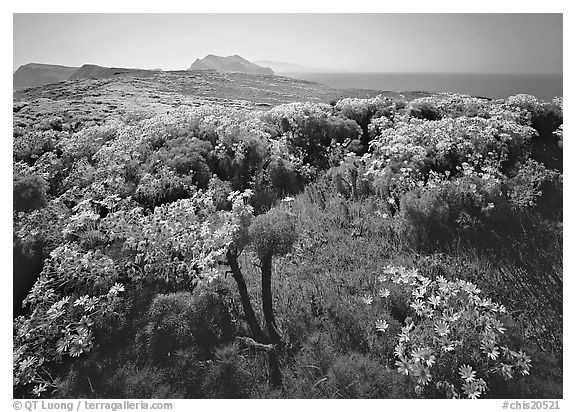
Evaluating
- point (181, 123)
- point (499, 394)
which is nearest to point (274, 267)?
point (499, 394)

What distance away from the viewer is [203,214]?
565 centimetres

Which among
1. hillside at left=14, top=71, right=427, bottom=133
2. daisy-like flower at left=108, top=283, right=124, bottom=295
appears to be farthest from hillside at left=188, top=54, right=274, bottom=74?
daisy-like flower at left=108, top=283, right=124, bottom=295

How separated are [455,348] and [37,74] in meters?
9.46

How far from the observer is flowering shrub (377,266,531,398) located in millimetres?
3822

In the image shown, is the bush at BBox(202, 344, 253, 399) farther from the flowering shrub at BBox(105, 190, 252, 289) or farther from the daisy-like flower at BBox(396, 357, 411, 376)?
the daisy-like flower at BBox(396, 357, 411, 376)

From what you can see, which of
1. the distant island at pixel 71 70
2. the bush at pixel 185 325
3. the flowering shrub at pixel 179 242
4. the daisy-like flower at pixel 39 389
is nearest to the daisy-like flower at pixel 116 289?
the flowering shrub at pixel 179 242

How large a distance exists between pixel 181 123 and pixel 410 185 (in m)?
5.06

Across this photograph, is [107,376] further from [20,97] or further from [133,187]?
[20,97]

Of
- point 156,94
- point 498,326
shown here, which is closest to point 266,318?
point 498,326

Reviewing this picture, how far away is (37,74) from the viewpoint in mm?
8148

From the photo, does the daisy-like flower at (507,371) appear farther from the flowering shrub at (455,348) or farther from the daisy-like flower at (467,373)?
the daisy-like flower at (467,373)

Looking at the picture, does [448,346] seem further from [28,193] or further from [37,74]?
[37,74]

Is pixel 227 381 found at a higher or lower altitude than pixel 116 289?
lower

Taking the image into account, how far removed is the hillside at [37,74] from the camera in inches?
278
